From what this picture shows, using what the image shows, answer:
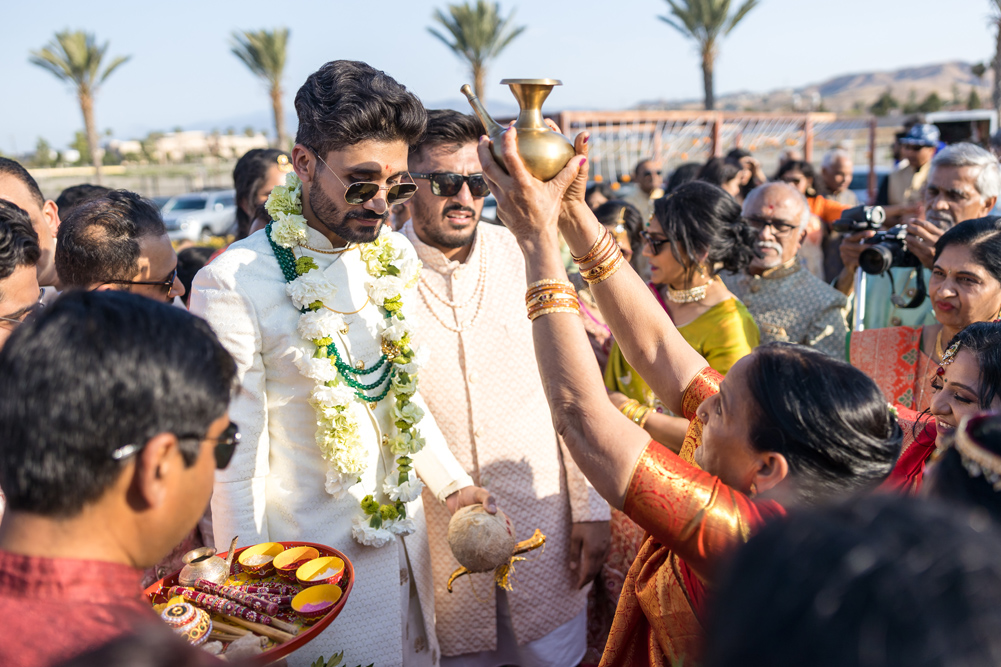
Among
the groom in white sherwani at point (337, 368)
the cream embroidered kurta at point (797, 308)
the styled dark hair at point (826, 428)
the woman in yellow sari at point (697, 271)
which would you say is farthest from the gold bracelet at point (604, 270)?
the cream embroidered kurta at point (797, 308)

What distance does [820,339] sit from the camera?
3754mm

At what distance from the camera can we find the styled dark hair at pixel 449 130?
2891mm

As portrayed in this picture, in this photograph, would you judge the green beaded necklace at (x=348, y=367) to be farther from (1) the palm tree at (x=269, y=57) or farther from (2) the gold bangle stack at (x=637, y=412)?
(1) the palm tree at (x=269, y=57)

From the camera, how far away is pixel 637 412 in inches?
110

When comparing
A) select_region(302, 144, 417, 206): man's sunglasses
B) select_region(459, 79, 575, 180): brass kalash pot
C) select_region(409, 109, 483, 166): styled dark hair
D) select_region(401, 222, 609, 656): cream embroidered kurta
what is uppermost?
select_region(409, 109, 483, 166): styled dark hair

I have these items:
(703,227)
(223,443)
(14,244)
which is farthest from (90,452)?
(703,227)

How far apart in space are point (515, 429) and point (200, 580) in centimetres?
138

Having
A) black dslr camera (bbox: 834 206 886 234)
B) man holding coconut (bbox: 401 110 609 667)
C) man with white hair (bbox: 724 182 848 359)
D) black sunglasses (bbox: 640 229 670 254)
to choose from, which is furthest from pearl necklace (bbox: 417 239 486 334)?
black dslr camera (bbox: 834 206 886 234)

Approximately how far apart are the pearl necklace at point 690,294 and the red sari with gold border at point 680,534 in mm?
1713

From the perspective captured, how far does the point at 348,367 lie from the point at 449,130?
120 cm

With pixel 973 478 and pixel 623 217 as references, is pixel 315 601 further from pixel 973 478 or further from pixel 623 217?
pixel 623 217

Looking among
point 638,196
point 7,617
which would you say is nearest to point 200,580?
point 7,617

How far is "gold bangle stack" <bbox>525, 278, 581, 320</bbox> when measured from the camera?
160cm

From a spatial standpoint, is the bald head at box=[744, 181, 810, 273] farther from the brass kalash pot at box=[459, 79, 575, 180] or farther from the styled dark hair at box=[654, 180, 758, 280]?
the brass kalash pot at box=[459, 79, 575, 180]
